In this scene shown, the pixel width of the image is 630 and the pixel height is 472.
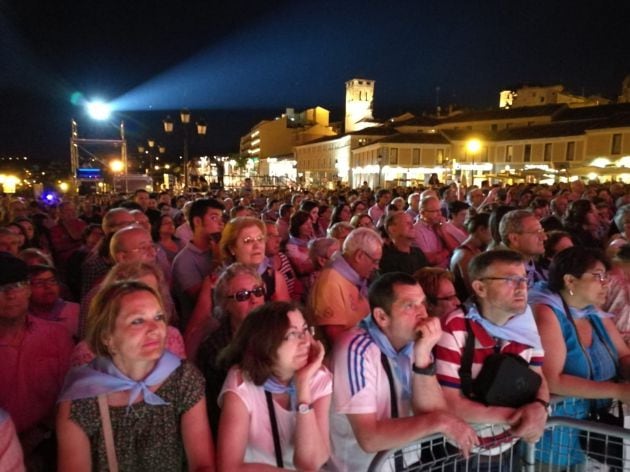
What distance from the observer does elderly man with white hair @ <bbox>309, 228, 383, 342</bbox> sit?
349cm

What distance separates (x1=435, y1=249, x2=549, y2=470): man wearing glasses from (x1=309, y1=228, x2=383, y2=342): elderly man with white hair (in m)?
1.08

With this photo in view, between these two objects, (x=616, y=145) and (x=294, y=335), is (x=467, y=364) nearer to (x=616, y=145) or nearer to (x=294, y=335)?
(x=294, y=335)

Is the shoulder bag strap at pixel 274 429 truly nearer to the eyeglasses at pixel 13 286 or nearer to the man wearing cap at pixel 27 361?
the man wearing cap at pixel 27 361

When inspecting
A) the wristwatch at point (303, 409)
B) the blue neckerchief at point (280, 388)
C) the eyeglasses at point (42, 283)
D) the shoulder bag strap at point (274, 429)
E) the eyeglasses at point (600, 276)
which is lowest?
the shoulder bag strap at point (274, 429)

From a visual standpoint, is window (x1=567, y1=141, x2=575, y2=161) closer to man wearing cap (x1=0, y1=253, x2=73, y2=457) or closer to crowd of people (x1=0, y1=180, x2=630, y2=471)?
crowd of people (x1=0, y1=180, x2=630, y2=471)

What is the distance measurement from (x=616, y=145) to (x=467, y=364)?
4156 cm

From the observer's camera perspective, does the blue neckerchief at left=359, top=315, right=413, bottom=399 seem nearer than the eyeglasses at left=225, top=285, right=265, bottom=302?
Yes

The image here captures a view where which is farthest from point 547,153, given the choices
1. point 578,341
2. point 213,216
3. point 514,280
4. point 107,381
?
point 107,381

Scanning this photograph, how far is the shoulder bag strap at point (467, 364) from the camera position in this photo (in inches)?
94.6

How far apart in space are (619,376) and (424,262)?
9.09 feet

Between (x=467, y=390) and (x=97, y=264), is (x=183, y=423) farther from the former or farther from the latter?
(x=97, y=264)

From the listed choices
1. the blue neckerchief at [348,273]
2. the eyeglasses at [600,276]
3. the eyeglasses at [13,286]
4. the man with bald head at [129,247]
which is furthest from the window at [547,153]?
the eyeglasses at [13,286]

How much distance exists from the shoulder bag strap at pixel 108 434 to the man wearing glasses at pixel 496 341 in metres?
1.60

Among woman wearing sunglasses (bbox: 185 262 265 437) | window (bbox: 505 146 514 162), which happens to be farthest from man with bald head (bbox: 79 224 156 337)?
window (bbox: 505 146 514 162)
